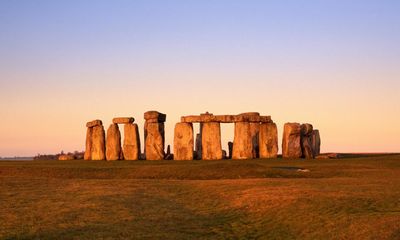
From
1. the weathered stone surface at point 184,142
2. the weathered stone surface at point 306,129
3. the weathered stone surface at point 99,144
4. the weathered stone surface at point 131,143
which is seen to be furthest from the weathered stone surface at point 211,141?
the weathered stone surface at point 99,144

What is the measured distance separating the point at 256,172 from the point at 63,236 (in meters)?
18.1

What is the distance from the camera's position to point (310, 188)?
24.1m

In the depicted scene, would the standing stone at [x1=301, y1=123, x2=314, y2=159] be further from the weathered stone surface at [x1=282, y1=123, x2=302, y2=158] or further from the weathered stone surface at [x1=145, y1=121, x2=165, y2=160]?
the weathered stone surface at [x1=145, y1=121, x2=165, y2=160]

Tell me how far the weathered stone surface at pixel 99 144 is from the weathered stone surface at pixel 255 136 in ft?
43.0

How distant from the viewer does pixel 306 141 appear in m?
46.9

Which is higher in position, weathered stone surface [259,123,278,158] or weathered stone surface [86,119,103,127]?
weathered stone surface [86,119,103,127]

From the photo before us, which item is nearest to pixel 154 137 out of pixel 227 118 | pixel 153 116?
pixel 153 116

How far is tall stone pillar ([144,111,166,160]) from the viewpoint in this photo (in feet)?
Answer: 157

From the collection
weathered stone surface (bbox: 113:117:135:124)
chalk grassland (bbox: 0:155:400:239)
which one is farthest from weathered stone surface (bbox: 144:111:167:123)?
chalk grassland (bbox: 0:155:400:239)

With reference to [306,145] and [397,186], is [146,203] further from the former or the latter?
[306,145]

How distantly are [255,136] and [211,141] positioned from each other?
3.86m

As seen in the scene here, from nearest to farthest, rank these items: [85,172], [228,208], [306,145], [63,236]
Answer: [63,236]
[228,208]
[85,172]
[306,145]

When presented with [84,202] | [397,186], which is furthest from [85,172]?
[397,186]

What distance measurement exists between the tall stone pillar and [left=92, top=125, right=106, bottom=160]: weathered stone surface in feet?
14.1
